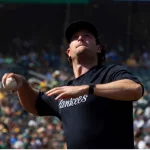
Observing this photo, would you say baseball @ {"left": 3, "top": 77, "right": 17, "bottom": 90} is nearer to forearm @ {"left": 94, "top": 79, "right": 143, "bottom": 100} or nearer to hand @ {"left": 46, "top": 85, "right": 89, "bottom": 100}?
hand @ {"left": 46, "top": 85, "right": 89, "bottom": 100}

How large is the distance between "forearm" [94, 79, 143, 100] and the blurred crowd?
577cm

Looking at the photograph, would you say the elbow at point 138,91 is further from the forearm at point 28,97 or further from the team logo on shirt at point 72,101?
the forearm at point 28,97

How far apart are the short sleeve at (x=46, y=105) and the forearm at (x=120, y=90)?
528mm

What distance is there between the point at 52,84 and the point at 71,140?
773cm

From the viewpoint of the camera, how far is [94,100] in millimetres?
2375

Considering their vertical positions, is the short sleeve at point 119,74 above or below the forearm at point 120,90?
above

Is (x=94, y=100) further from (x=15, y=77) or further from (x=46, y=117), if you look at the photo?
(x=46, y=117)

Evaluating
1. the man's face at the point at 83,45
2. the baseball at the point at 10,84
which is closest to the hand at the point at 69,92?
the baseball at the point at 10,84

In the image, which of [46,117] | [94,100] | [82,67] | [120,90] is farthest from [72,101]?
[46,117]

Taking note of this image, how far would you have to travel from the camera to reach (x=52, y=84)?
33.3 feet

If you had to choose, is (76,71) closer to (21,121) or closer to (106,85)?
(106,85)

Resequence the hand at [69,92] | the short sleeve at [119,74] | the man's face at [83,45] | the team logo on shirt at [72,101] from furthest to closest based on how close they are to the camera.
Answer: the man's face at [83,45], the team logo on shirt at [72,101], the short sleeve at [119,74], the hand at [69,92]

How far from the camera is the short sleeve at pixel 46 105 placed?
8.87ft

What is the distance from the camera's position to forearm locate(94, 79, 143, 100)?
2201 millimetres
